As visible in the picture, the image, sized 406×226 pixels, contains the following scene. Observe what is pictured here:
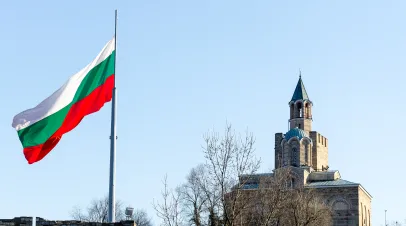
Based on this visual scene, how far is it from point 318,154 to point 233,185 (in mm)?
74176

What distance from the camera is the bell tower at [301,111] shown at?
11394cm

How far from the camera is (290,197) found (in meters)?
63.4

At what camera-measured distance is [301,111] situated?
377 ft

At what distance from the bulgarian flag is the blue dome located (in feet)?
287

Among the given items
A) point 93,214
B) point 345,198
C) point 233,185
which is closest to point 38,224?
point 233,185

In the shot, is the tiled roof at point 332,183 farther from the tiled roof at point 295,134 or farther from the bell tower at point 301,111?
the bell tower at point 301,111

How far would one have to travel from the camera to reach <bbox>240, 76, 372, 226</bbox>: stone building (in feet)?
349

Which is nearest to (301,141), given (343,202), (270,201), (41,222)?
(343,202)

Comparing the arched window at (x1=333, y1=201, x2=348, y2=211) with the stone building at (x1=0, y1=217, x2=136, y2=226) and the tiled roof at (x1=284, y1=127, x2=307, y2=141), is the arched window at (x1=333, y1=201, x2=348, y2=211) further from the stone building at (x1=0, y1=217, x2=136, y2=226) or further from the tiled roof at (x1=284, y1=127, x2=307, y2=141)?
the stone building at (x1=0, y1=217, x2=136, y2=226)

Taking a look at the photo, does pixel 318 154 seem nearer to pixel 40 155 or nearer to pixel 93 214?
pixel 93 214

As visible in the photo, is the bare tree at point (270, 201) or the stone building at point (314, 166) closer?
the bare tree at point (270, 201)

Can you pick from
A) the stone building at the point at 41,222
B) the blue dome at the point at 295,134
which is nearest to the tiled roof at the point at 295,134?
the blue dome at the point at 295,134

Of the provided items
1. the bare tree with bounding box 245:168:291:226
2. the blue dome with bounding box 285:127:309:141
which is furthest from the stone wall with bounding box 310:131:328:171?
the bare tree with bounding box 245:168:291:226

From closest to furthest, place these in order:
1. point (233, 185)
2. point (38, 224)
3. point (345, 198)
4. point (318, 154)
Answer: point (38, 224), point (233, 185), point (345, 198), point (318, 154)
